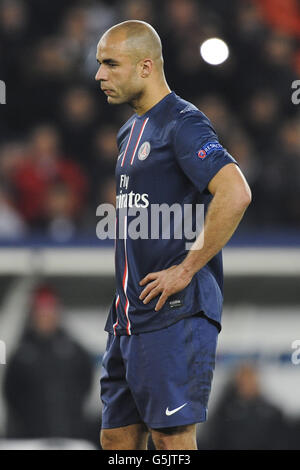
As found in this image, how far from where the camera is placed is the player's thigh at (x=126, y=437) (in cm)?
364

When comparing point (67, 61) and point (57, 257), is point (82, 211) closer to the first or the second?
point (57, 257)

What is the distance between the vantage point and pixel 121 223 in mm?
3609

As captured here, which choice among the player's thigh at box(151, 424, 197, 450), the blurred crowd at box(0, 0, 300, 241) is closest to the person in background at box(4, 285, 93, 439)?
the blurred crowd at box(0, 0, 300, 241)

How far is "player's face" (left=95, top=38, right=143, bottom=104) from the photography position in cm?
351

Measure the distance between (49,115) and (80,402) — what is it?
2.59 m

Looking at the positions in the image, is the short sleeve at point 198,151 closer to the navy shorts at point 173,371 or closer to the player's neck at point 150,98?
the player's neck at point 150,98

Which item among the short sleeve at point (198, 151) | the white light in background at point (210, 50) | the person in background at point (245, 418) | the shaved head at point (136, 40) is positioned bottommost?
the person in background at point (245, 418)

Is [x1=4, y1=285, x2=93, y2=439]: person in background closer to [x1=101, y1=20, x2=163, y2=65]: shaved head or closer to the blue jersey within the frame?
the blue jersey

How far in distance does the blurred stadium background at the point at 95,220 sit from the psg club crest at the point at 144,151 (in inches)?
123

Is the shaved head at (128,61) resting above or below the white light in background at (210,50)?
below

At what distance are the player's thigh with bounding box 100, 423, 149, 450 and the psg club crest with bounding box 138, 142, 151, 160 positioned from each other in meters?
1.03

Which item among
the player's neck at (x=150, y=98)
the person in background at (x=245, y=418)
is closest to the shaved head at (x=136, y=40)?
the player's neck at (x=150, y=98)

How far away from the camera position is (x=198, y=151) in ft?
11.0

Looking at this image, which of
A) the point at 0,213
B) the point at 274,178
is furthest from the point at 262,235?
the point at 0,213
